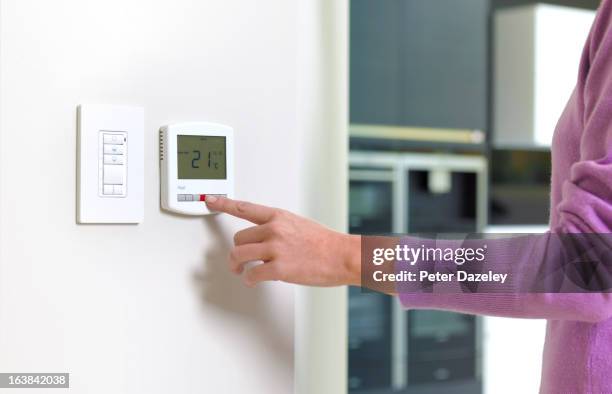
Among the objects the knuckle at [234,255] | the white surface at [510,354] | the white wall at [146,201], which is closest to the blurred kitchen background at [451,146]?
the white surface at [510,354]

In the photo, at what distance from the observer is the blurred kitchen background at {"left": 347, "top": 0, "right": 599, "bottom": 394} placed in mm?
3082

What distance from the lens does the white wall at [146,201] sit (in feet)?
2.97

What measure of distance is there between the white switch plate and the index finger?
91 millimetres

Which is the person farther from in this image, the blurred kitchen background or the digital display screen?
the blurred kitchen background

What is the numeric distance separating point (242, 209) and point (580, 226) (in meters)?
0.39

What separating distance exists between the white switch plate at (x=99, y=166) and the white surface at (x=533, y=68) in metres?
2.71

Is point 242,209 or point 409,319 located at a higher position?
point 242,209

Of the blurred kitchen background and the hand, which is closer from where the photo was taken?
the hand

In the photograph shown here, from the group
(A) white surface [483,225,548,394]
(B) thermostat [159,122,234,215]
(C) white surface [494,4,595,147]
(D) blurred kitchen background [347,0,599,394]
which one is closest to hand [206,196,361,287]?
(B) thermostat [159,122,234,215]

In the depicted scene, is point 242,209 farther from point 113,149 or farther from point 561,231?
point 561,231

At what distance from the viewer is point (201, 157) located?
1.00 m

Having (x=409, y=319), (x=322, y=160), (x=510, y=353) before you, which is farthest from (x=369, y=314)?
(x=322, y=160)

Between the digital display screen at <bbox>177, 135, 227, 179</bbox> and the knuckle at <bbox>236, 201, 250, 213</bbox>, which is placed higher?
the digital display screen at <bbox>177, 135, 227, 179</bbox>

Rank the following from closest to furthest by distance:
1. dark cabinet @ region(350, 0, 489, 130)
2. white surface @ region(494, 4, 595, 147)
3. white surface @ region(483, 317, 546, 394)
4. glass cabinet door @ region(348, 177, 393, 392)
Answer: glass cabinet door @ region(348, 177, 393, 392) < dark cabinet @ region(350, 0, 489, 130) < white surface @ region(483, 317, 546, 394) < white surface @ region(494, 4, 595, 147)
